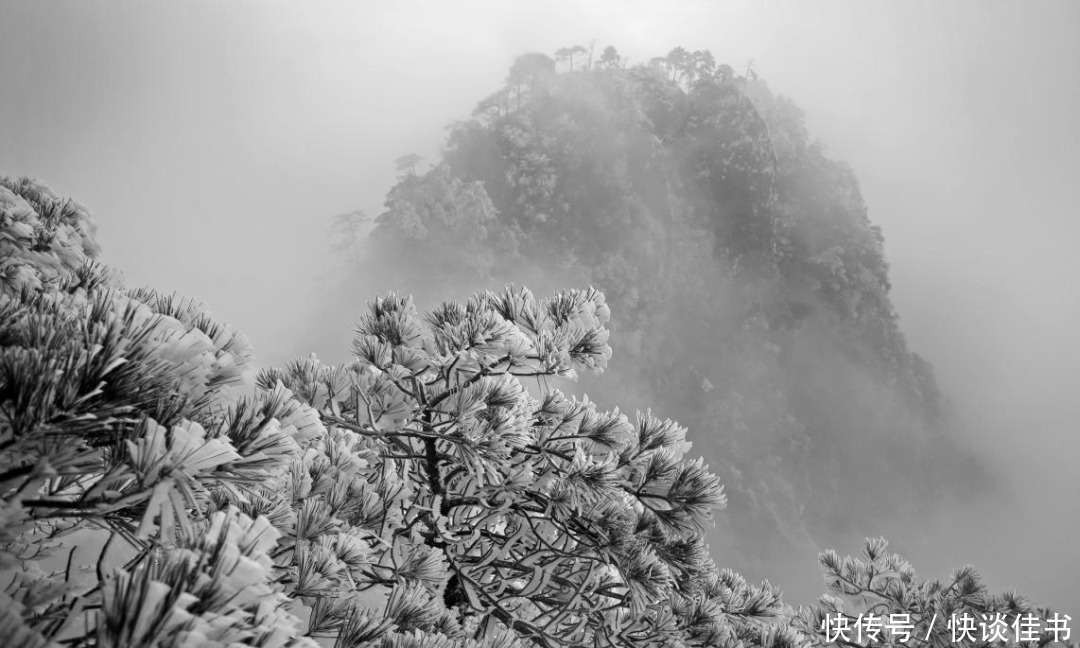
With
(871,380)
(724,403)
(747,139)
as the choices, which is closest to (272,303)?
(724,403)

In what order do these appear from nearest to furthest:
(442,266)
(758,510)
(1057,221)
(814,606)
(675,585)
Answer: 1. (675,585)
2. (814,606)
3. (442,266)
4. (758,510)
5. (1057,221)

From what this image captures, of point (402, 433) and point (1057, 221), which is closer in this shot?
point (402, 433)

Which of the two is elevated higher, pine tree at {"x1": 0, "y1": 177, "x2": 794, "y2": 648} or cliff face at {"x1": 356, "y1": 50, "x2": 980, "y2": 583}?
cliff face at {"x1": 356, "y1": 50, "x2": 980, "y2": 583}

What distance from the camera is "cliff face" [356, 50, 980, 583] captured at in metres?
18.2

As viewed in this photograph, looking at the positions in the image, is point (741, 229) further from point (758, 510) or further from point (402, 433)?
point (402, 433)

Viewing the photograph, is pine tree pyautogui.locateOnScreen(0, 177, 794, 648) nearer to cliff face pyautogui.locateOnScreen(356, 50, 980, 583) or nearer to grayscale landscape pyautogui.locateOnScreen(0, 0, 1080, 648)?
grayscale landscape pyautogui.locateOnScreen(0, 0, 1080, 648)

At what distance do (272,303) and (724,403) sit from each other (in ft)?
56.0

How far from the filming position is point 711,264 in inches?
886

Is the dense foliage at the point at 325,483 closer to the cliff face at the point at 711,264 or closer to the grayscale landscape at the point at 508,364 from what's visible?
the grayscale landscape at the point at 508,364

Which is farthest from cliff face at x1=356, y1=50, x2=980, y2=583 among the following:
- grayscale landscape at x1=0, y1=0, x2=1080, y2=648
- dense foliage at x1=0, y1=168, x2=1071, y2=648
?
dense foliage at x1=0, y1=168, x2=1071, y2=648

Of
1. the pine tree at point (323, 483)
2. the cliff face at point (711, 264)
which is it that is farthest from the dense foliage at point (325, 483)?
the cliff face at point (711, 264)

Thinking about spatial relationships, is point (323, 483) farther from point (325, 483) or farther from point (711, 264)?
point (711, 264)

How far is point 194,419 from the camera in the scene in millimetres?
533

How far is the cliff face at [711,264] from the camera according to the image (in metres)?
18.2
